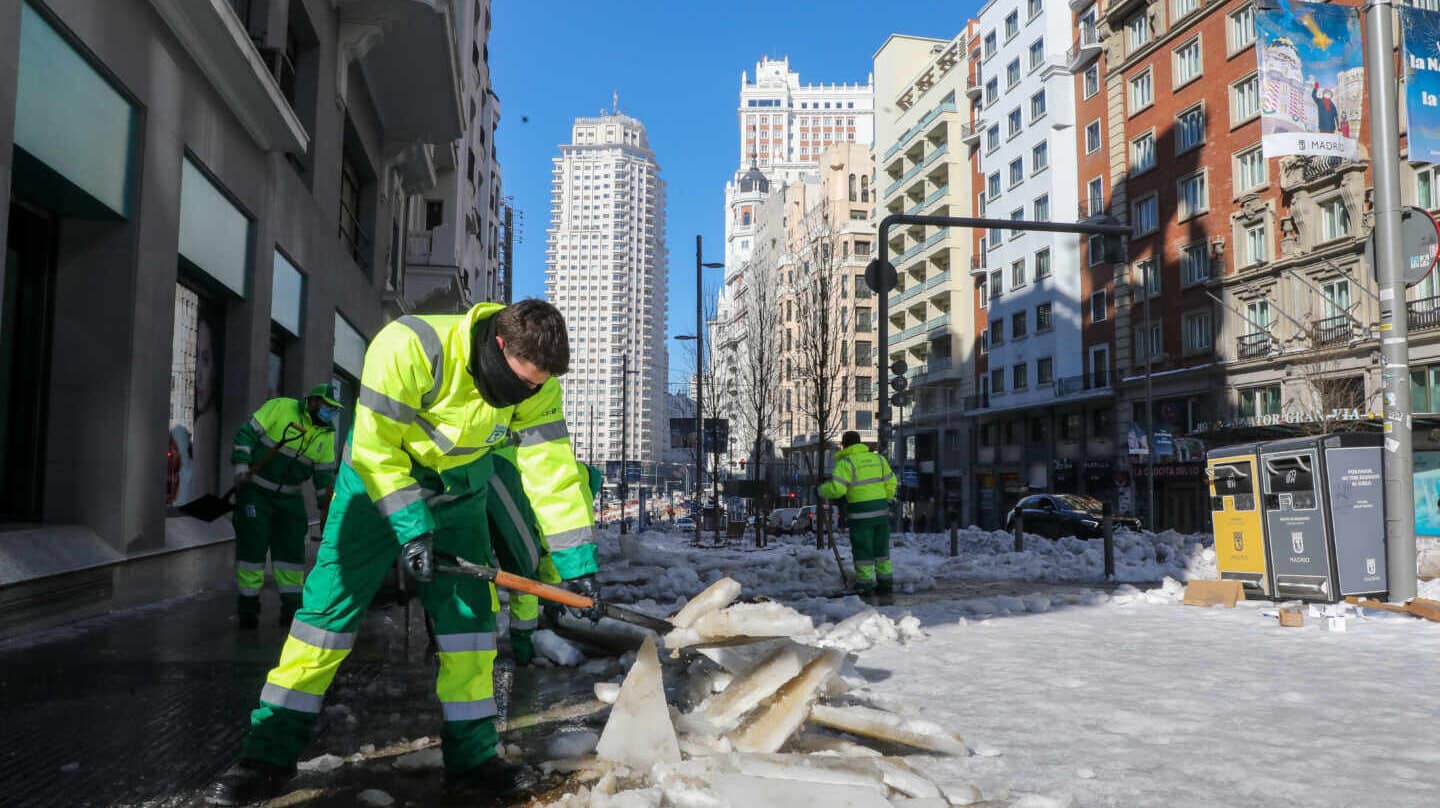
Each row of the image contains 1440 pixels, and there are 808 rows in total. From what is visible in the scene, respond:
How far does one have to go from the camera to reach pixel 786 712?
391cm

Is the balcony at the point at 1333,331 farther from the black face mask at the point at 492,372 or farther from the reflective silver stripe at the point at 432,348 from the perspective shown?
the reflective silver stripe at the point at 432,348

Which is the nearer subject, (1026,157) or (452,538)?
(452,538)

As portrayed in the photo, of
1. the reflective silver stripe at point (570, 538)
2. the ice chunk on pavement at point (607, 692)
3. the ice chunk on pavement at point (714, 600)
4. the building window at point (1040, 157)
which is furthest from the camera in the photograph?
the building window at point (1040, 157)

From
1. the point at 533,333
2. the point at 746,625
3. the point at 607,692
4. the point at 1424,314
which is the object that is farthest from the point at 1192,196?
the point at 533,333

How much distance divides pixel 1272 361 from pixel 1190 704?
31956 millimetres

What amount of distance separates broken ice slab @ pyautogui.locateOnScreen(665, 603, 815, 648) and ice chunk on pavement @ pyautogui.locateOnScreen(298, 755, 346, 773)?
149 centimetres

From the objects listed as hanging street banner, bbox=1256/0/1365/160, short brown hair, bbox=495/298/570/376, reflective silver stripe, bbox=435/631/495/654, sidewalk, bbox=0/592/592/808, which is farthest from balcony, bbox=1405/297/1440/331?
reflective silver stripe, bbox=435/631/495/654

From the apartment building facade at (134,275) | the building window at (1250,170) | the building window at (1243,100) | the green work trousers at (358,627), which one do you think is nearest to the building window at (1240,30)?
the building window at (1243,100)

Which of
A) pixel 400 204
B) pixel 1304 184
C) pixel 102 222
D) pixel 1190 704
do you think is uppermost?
pixel 1304 184

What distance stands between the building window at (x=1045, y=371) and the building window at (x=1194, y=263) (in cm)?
916

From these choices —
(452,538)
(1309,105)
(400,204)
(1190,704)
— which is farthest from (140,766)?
(400,204)

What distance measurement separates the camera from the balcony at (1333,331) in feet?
98.2

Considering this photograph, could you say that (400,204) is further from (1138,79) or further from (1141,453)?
(1138,79)

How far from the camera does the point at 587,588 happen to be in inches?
141
